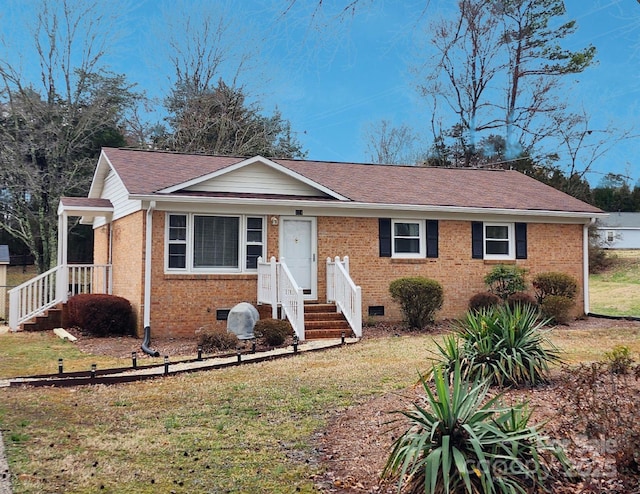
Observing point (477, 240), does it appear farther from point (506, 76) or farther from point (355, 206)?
point (506, 76)

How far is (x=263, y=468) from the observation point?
17.2ft

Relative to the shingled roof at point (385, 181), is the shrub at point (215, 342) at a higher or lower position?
lower

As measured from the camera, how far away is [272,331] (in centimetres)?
1252

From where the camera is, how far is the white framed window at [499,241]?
57.2 feet

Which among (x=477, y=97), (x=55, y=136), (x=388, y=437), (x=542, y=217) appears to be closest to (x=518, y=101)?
(x=477, y=97)

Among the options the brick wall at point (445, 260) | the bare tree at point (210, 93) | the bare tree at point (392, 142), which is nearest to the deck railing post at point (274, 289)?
the brick wall at point (445, 260)

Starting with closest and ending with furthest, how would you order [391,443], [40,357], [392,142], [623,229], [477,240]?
1. [391,443]
2. [40,357]
3. [477,240]
4. [392,142]
5. [623,229]

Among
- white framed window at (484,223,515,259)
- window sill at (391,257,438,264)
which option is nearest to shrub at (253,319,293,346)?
window sill at (391,257,438,264)

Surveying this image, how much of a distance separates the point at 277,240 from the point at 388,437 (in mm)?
9879

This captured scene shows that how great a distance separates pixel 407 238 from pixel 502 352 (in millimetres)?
9455

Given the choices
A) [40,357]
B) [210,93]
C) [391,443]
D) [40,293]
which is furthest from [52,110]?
Result: [391,443]

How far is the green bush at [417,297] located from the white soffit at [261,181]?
2.55 m

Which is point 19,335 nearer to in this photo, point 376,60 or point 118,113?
point 376,60

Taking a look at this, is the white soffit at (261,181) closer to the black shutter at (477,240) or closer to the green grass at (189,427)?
the black shutter at (477,240)
